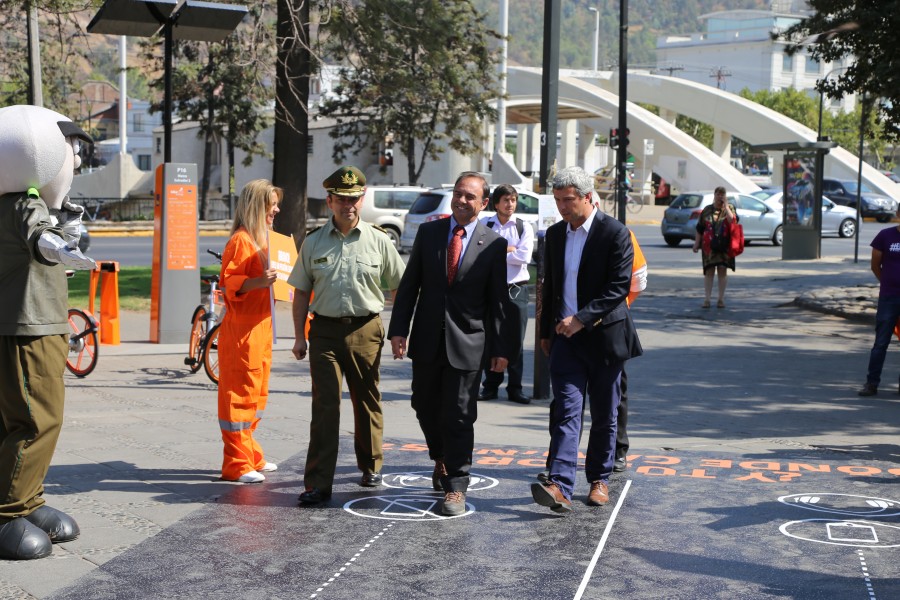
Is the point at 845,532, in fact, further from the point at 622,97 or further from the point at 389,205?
the point at 389,205

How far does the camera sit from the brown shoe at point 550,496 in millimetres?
6312

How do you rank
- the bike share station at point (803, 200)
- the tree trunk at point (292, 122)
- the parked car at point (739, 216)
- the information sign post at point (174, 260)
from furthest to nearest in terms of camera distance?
the parked car at point (739, 216) < the bike share station at point (803, 200) < the tree trunk at point (292, 122) < the information sign post at point (174, 260)

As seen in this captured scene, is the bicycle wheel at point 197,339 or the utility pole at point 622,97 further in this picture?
the utility pole at point 622,97

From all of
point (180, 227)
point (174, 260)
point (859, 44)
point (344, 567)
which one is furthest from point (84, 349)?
point (859, 44)

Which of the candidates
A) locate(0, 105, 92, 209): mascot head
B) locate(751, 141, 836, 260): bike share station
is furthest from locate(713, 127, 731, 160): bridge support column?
locate(0, 105, 92, 209): mascot head

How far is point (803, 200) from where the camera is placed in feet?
89.3

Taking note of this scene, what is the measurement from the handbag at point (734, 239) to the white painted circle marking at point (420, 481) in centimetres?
1051

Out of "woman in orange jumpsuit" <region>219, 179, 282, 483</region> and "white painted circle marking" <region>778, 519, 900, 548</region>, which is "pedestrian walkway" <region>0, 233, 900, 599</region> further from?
"woman in orange jumpsuit" <region>219, 179, 282, 483</region>

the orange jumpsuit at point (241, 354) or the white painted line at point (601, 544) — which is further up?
the orange jumpsuit at point (241, 354)

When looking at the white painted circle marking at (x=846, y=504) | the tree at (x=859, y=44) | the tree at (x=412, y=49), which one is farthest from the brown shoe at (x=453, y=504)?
the tree at (x=412, y=49)

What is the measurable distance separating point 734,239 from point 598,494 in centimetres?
1114

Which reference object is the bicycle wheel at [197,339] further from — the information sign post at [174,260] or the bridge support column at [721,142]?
the bridge support column at [721,142]

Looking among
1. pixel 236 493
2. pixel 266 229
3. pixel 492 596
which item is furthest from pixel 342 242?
pixel 492 596

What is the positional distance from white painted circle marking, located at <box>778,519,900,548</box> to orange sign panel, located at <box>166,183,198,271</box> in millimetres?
8474
